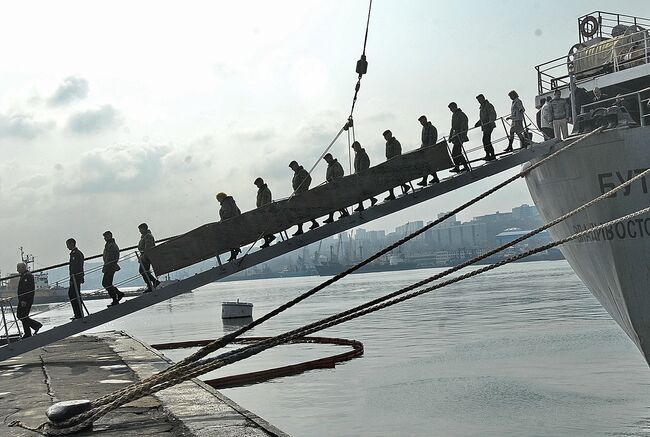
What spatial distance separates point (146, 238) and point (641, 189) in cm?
1037

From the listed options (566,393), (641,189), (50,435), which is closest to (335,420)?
(566,393)

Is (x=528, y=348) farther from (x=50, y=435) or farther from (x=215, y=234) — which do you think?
(x=50, y=435)

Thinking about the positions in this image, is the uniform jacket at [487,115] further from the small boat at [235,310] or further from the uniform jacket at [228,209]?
the small boat at [235,310]

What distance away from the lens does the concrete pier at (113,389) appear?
932 centimetres

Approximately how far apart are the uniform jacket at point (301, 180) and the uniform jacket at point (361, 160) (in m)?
1.14

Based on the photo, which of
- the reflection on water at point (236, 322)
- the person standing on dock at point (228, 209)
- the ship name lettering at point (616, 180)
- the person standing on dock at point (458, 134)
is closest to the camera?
the ship name lettering at point (616, 180)

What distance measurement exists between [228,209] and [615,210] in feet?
25.9

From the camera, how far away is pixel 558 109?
16688 millimetres

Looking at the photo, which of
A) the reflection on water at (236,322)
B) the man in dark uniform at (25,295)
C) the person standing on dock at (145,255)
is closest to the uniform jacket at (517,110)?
the person standing on dock at (145,255)

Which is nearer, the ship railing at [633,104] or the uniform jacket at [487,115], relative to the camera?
the ship railing at [633,104]

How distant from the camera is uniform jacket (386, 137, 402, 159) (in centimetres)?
1688

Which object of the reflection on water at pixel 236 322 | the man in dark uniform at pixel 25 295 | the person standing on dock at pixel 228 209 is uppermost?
the person standing on dock at pixel 228 209

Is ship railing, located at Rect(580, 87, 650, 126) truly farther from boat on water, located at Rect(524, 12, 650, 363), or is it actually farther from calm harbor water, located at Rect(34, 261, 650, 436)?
calm harbor water, located at Rect(34, 261, 650, 436)

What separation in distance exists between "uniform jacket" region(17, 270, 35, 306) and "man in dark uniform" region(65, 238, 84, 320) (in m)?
0.94
